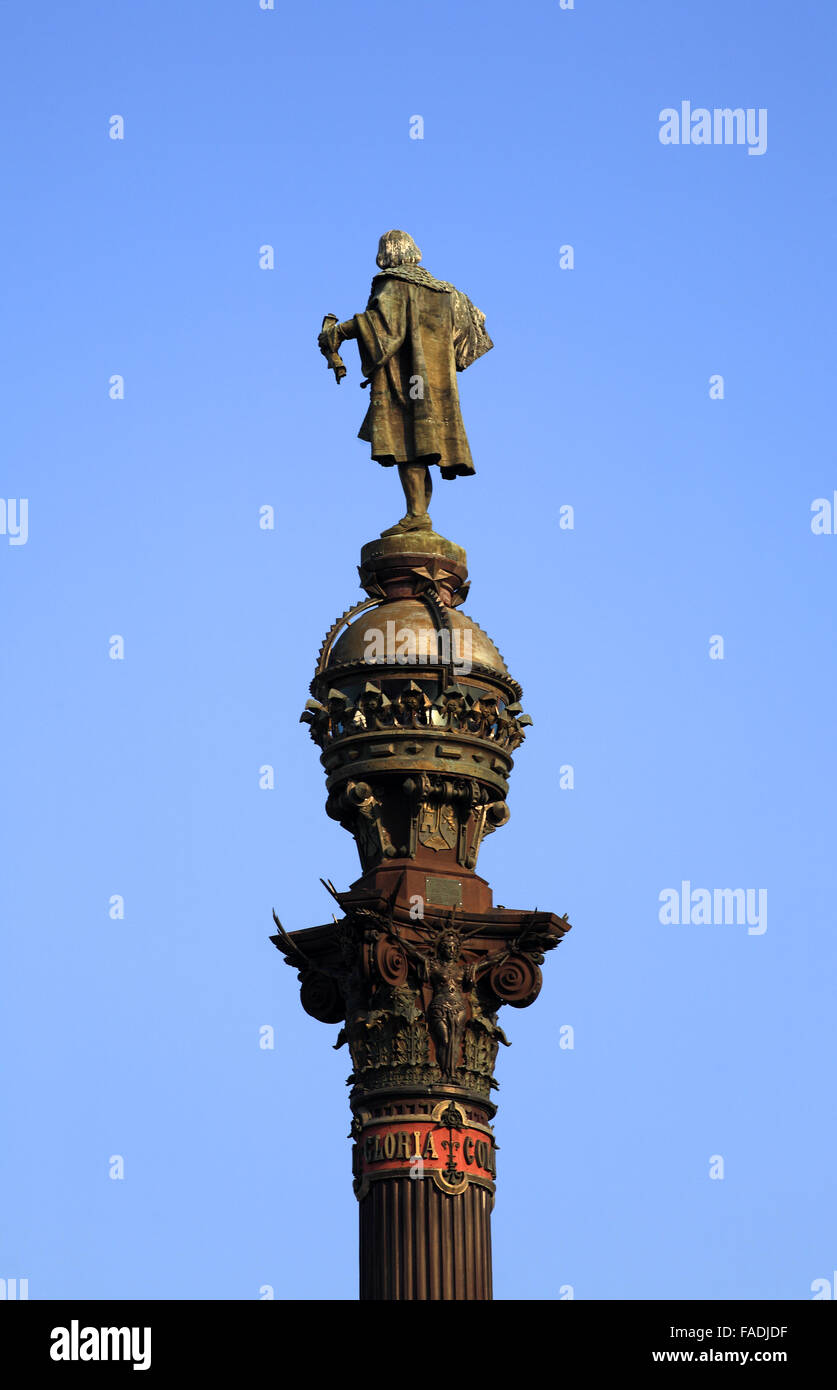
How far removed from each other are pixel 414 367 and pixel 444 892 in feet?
31.0

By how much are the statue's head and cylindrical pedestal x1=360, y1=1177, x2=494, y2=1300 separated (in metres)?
16.1

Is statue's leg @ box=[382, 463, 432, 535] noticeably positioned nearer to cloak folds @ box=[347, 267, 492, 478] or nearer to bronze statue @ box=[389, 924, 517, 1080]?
cloak folds @ box=[347, 267, 492, 478]

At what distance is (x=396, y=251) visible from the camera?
62312 millimetres

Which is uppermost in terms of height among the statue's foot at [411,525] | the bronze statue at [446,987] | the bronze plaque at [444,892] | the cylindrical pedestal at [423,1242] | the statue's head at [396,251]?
the statue's head at [396,251]

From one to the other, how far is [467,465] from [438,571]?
2.14 m

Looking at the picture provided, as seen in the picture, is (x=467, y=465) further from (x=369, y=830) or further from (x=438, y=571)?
(x=369, y=830)

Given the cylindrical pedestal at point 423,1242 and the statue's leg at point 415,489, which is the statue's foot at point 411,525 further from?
the cylindrical pedestal at point 423,1242

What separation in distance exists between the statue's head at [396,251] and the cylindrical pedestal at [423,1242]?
1605 cm

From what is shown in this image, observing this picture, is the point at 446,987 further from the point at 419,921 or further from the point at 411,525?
the point at 411,525

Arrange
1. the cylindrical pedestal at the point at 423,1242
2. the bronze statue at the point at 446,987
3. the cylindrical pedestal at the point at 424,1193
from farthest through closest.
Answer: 1. the bronze statue at the point at 446,987
2. the cylindrical pedestal at the point at 424,1193
3. the cylindrical pedestal at the point at 423,1242

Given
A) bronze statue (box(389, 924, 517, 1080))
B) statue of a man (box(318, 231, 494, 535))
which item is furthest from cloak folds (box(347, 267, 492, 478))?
bronze statue (box(389, 924, 517, 1080))

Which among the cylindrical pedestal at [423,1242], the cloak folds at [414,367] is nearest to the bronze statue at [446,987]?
the cylindrical pedestal at [423,1242]

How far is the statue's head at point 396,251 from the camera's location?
2453 inches
